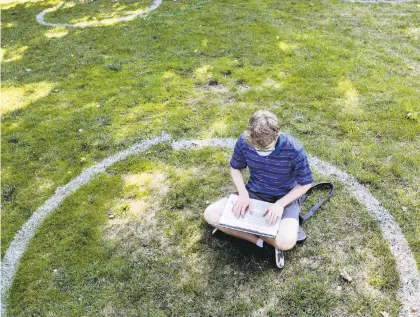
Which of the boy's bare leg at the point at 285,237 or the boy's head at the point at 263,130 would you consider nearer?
the boy's head at the point at 263,130

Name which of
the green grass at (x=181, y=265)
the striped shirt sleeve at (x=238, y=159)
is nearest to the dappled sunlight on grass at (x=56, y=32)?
the green grass at (x=181, y=265)

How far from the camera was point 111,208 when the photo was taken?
511 cm

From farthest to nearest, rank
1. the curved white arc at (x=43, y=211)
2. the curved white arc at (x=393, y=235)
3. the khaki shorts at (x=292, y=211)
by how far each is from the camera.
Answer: the curved white arc at (x=43, y=211)
the khaki shorts at (x=292, y=211)
the curved white arc at (x=393, y=235)

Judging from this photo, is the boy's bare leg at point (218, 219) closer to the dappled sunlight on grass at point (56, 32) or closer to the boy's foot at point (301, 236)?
the boy's foot at point (301, 236)

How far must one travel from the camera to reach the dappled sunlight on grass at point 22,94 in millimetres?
7336

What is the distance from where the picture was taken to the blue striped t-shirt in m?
4.11

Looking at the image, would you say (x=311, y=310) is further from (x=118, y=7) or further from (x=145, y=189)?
(x=118, y=7)

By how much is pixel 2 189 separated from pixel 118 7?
24.4ft

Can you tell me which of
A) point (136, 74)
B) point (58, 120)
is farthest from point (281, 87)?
point (58, 120)

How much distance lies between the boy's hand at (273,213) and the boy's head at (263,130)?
0.67 meters

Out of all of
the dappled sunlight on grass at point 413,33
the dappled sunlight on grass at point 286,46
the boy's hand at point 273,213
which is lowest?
the dappled sunlight on grass at point 413,33

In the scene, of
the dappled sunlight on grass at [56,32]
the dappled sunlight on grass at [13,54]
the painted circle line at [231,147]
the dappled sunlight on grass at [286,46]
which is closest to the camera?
the painted circle line at [231,147]

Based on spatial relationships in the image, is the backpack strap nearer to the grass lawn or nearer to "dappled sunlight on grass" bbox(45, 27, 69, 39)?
the grass lawn

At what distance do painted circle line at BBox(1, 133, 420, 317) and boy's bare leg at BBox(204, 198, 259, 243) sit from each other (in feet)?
4.91
